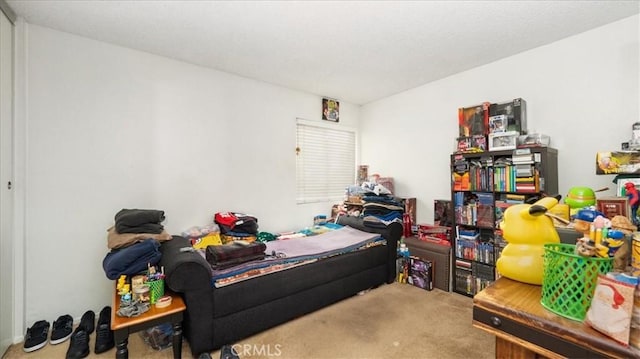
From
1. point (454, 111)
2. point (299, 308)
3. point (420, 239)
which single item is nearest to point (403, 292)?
point (420, 239)

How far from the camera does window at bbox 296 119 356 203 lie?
373 centimetres

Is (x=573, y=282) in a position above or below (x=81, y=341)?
above

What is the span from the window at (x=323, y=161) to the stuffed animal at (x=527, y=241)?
283cm

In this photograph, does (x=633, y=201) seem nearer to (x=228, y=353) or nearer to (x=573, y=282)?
(x=573, y=282)

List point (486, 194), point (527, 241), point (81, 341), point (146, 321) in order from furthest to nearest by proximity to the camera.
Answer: point (486, 194)
point (81, 341)
point (146, 321)
point (527, 241)

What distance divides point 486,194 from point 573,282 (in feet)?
6.72

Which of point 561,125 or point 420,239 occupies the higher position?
point 561,125

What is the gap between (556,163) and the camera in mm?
2402

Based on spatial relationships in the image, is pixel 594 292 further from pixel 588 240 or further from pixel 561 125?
pixel 561 125

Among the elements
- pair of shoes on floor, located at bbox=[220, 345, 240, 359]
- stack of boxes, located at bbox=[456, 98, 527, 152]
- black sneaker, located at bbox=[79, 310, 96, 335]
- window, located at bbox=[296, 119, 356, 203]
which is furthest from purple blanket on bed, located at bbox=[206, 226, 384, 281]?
stack of boxes, located at bbox=[456, 98, 527, 152]

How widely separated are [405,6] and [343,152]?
242 centimetres

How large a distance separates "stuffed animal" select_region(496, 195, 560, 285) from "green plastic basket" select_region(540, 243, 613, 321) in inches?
7.1

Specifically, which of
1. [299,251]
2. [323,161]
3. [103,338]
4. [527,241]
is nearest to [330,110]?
[323,161]

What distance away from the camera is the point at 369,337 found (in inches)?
80.0
